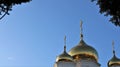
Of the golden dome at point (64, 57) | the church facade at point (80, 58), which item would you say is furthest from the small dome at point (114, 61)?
the golden dome at point (64, 57)

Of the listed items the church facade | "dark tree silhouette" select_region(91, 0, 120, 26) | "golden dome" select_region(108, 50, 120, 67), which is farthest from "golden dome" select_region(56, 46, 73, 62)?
"dark tree silhouette" select_region(91, 0, 120, 26)

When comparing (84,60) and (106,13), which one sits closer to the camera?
(106,13)

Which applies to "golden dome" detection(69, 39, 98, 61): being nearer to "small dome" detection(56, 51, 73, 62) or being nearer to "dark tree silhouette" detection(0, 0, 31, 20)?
"small dome" detection(56, 51, 73, 62)

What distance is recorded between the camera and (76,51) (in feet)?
117

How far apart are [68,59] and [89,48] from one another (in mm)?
2640

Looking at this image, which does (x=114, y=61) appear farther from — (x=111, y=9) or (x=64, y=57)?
(x=111, y=9)

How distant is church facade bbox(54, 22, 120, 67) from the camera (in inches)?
1347

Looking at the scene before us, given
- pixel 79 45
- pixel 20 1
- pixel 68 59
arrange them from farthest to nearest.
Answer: pixel 79 45 < pixel 68 59 < pixel 20 1

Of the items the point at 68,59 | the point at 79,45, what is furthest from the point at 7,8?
the point at 79,45

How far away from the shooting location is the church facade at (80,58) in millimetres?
34219

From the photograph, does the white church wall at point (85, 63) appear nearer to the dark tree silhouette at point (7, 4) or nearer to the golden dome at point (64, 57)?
the golden dome at point (64, 57)

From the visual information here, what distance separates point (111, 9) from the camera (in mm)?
10719

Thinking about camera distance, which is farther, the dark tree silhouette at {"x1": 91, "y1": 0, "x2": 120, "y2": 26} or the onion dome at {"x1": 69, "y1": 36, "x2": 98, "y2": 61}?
the onion dome at {"x1": 69, "y1": 36, "x2": 98, "y2": 61}

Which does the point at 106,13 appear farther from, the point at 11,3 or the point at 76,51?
the point at 76,51
